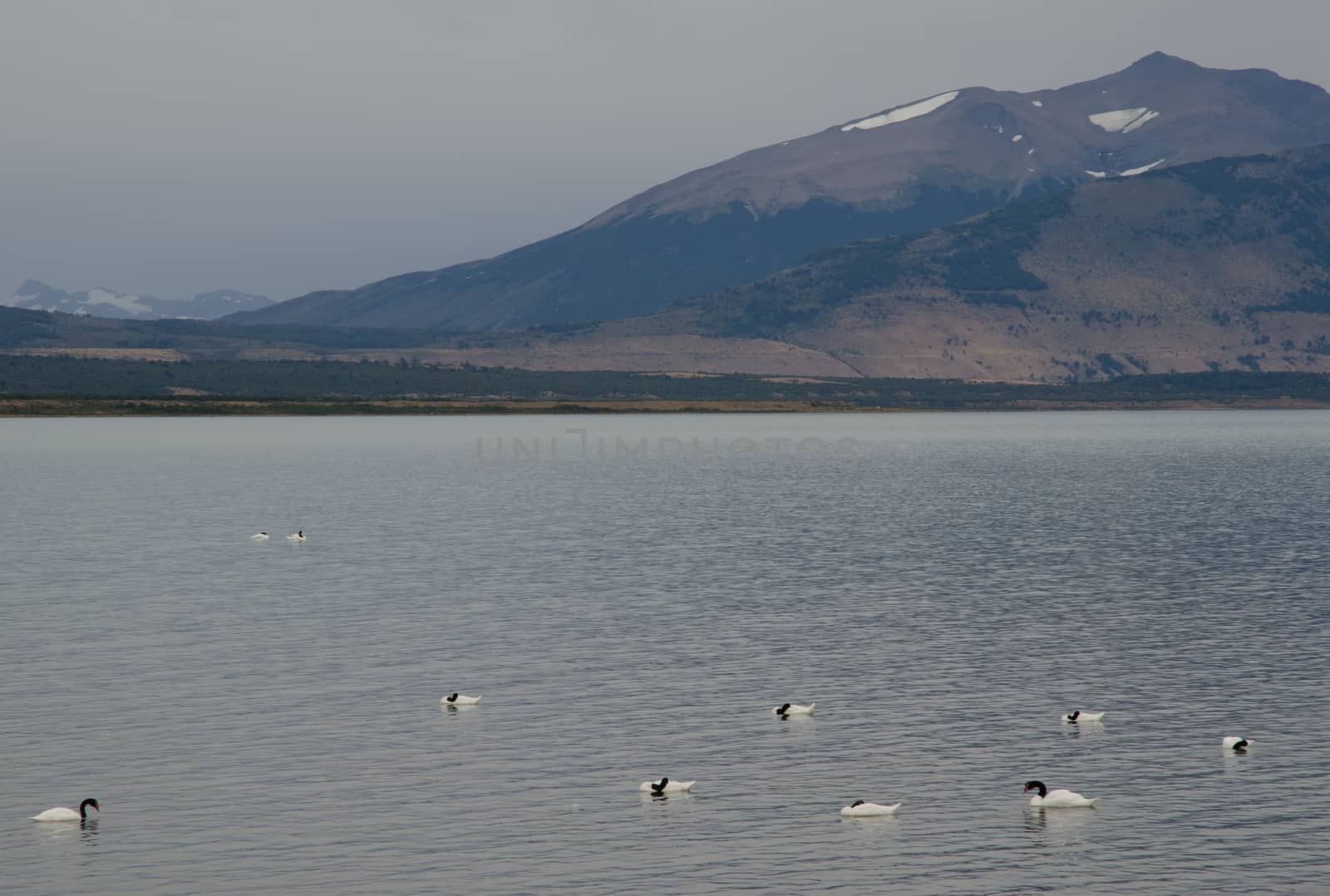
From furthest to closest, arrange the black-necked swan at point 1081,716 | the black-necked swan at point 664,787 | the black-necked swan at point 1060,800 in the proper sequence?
the black-necked swan at point 1081,716
the black-necked swan at point 664,787
the black-necked swan at point 1060,800

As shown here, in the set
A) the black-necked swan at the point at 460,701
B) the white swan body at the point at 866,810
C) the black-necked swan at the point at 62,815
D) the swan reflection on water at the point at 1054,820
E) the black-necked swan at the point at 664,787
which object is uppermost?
the black-necked swan at the point at 62,815

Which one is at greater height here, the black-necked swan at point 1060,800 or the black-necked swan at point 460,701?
the black-necked swan at point 460,701

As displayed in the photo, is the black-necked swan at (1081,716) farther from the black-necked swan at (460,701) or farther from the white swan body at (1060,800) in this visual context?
the black-necked swan at (460,701)

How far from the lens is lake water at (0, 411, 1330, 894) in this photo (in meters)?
27.2

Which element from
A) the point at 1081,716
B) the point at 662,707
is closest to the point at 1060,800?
the point at 1081,716

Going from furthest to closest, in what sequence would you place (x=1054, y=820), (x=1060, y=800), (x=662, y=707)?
(x=662, y=707) → (x=1060, y=800) → (x=1054, y=820)

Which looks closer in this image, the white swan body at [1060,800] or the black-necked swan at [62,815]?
the black-necked swan at [62,815]

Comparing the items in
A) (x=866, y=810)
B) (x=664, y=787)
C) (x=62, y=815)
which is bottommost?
(x=866, y=810)

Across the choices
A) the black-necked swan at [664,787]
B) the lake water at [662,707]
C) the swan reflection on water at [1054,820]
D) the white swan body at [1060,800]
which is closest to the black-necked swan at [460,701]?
the lake water at [662,707]

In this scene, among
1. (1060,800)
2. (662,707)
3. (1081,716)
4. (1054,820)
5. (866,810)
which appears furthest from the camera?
(662,707)

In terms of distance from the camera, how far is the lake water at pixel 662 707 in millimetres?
27188

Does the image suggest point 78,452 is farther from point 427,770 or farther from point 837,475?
point 427,770

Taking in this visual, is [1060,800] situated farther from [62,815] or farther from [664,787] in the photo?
[62,815]

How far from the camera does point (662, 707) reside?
39.0 meters
